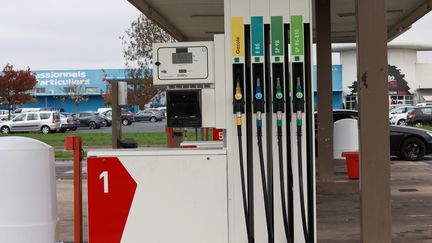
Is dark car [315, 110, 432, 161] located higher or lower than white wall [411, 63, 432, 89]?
lower

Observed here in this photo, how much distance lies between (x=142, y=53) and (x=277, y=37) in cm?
2978

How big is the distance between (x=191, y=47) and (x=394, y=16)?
32.1 feet

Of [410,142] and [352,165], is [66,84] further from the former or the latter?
[352,165]

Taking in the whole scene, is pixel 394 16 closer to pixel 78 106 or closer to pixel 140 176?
pixel 140 176

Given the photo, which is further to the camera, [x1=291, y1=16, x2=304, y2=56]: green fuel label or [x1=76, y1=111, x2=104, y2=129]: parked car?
[x1=76, y1=111, x2=104, y2=129]: parked car

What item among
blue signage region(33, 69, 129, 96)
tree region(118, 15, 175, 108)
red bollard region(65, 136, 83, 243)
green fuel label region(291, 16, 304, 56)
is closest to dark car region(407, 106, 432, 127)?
tree region(118, 15, 175, 108)

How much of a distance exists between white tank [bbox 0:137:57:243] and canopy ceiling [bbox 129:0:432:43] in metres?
6.33

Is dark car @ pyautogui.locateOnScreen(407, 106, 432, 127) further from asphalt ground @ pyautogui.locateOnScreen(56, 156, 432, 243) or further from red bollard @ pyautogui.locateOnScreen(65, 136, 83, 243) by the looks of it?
red bollard @ pyautogui.locateOnScreen(65, 136, 83, 243)

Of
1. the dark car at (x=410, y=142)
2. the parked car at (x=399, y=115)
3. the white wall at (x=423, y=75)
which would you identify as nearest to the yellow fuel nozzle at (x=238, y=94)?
the dark car at (x=410, y=142)

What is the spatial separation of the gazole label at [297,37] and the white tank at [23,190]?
2.19m

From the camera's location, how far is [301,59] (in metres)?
4.51

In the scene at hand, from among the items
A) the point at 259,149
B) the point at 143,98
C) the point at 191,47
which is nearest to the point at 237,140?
the point at 259,149

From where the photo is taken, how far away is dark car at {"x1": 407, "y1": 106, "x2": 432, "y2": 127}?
3534cm

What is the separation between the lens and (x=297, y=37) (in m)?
4.52
